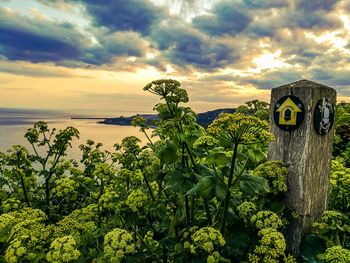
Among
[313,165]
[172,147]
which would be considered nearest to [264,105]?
[313,165]

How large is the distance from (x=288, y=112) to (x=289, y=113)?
0.02 m

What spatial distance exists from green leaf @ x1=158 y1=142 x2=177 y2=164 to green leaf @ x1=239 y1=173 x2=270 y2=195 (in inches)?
28.5

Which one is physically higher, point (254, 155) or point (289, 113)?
point (289, 113)

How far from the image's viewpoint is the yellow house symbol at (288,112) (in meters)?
3.67

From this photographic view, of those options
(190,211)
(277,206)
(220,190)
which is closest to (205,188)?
(220,190)

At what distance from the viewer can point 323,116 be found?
3.72m

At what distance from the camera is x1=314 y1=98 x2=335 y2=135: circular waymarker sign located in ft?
12.0

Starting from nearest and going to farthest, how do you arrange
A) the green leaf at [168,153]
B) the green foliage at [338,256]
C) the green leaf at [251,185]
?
the green foliage at [338,256] < the green leaf at [251,185] < the green leaf at [168,153]

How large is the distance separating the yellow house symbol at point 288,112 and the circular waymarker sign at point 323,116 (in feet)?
0.73

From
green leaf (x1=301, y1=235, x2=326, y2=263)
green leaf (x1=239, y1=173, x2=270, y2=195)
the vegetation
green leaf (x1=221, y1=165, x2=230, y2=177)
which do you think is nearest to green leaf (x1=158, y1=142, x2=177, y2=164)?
the vegetation

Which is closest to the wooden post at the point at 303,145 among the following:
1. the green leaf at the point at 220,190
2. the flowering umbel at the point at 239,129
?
the flowering umbel at the point at 239,129

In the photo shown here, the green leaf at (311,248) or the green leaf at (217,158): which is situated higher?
the green leaf at (217,158)

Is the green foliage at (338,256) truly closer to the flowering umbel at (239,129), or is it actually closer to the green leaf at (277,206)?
the green leaf at (277,206)

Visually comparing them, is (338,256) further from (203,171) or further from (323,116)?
(323,116)
